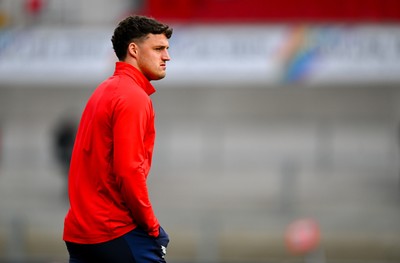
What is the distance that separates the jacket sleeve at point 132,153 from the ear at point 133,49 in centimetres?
24

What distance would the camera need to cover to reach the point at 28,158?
53.0 ft

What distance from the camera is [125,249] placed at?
10.4 feet

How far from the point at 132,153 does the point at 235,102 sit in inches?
555

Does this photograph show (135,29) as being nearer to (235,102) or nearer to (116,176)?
(116,176)

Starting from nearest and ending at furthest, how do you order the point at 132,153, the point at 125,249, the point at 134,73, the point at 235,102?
the point at 132,153
the point at 125,249
the point at 134,73
the point at 235,102

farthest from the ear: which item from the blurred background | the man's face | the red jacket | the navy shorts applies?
the blurred background

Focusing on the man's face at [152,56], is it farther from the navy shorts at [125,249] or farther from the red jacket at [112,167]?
the navy shorts at [125,249]

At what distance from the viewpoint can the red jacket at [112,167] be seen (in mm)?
3074

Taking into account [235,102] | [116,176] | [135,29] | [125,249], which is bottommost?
[125,249]

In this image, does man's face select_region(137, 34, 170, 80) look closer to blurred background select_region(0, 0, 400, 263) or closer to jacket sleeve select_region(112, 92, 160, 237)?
jacket sleeve select_region(112, 92, 160, 237)

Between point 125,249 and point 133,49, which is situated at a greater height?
point 133,49

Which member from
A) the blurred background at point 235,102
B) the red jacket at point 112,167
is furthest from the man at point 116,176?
the blurred background at point 235,102

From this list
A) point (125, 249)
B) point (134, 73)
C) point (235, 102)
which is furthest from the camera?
point (235, 102)

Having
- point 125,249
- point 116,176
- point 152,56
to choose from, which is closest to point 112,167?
point 116,176
